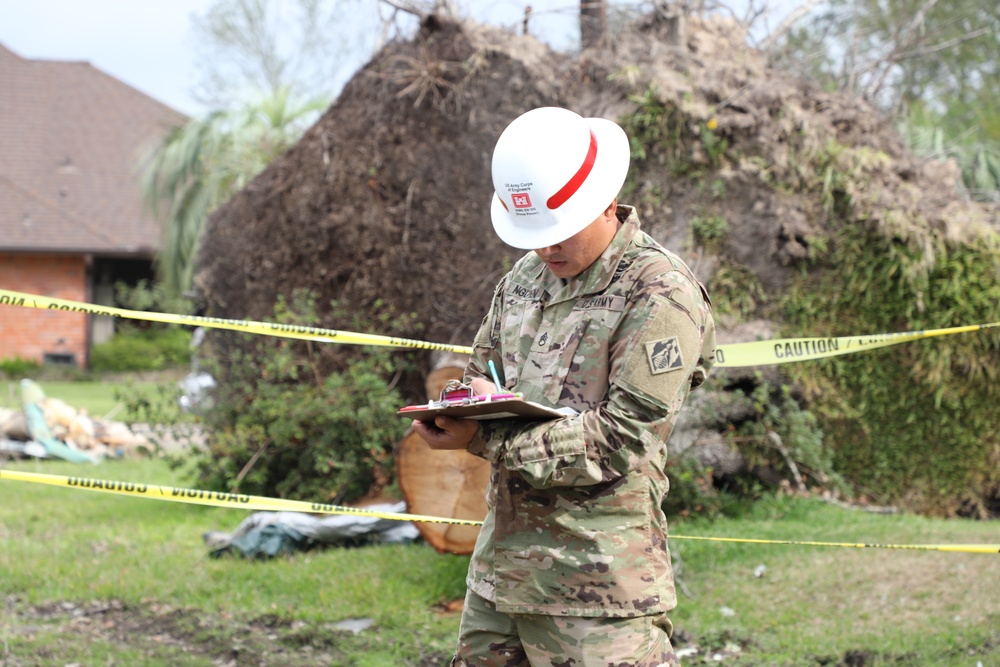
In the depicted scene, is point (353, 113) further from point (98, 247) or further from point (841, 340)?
point (98, 247)

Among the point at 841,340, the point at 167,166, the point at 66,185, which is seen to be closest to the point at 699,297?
the point at 841,340

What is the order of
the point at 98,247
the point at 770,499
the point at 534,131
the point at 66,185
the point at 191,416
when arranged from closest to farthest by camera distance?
the point at 534,131, the point at 770,499, the point at 191,416, the point at 98,247, the point at 66,185

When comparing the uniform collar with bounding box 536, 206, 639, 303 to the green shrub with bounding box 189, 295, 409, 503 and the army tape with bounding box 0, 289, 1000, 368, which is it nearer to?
the army tape with bounding box 0, 289, 1000, 368

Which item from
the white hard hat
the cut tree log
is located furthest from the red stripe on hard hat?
the cut tree log

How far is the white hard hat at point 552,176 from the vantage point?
2.47m

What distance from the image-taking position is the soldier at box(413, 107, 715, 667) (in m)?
2.38

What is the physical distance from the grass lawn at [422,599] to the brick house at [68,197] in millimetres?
15523

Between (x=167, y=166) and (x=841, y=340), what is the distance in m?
16.5

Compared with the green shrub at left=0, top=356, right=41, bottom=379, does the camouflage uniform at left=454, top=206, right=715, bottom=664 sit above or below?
above

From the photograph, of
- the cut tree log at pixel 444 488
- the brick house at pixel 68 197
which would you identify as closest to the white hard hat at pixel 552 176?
A: the cut tree log at pixel 444 488

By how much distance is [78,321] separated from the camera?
74.5ft

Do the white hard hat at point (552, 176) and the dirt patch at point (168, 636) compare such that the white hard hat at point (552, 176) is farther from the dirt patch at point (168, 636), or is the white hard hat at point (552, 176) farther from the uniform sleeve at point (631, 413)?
the dirt patch at point (168, 636)

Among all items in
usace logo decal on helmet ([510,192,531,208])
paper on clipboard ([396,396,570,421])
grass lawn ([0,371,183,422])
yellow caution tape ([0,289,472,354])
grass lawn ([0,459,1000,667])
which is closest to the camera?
paper on clipboard ([396,396,570,421])

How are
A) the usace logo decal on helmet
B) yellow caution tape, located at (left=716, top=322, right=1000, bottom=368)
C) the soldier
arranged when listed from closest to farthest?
1. the soldier
2. the usace logo decal on helmet
3. yellow caution tape, located at (left=716, top=322, right=1000, bottom=368)
